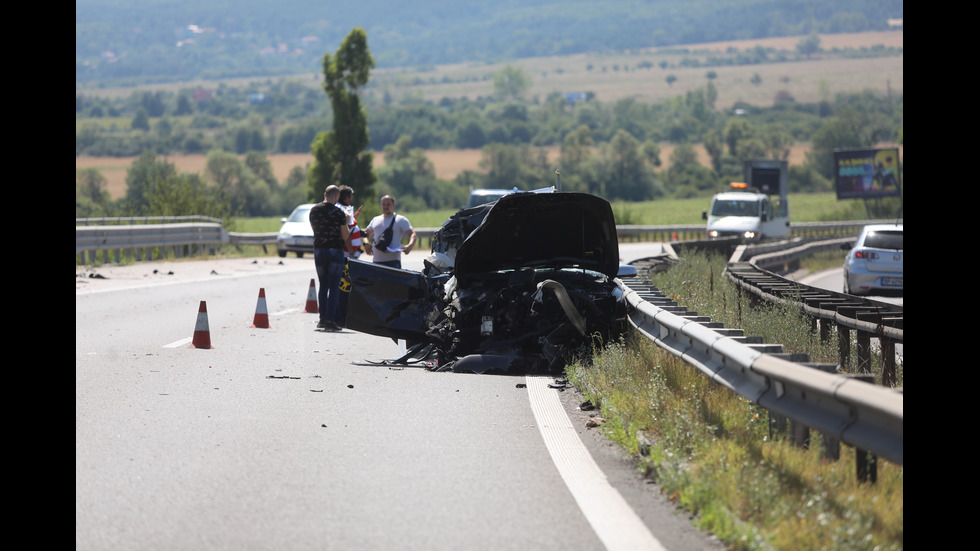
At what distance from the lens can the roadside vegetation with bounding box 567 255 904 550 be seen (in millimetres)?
5012

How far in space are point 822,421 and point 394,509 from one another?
209 cm

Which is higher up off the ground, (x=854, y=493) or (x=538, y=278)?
(x=538, y=278)

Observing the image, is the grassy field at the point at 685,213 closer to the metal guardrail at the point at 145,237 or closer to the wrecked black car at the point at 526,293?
the metal guardrail at the point at 145,237

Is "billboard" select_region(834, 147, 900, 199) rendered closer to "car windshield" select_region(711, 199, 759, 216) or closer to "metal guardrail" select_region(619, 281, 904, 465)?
"car windshield" select_region(711, 199, 759, 216)

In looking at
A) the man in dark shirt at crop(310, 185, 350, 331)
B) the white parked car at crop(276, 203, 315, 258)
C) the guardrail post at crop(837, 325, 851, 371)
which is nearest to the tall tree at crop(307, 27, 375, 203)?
the white parked car at crop(276, 203, 315, 258)

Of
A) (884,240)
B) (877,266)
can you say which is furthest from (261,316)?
(884,240)

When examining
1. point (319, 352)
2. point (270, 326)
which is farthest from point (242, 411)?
point (270, 326)

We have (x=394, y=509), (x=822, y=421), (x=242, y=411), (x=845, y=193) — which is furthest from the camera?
(x=845, y=193)

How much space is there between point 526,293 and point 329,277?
4823mm

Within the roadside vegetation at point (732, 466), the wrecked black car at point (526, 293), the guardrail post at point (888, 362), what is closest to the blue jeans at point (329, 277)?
the wrecked black car at point (526, 293)

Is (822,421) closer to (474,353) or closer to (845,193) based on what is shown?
(474,353)

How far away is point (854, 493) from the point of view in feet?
17.9

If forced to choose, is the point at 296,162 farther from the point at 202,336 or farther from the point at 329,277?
the point at 202,336
